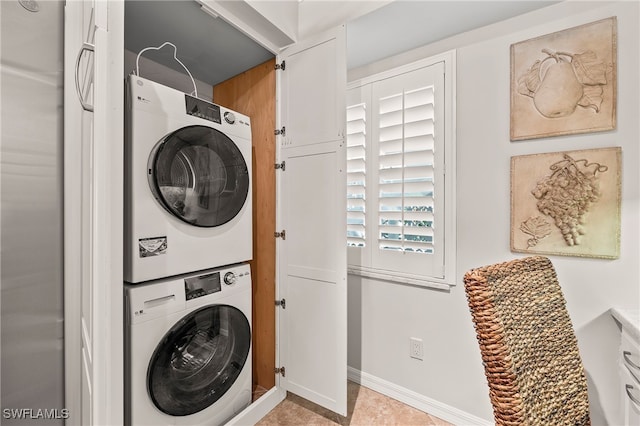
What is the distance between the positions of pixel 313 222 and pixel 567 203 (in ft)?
4.25

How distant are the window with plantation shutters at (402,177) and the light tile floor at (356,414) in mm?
799

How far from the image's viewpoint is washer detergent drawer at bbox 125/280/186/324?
121 centimetres

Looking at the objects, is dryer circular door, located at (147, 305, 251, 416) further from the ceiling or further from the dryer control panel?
the ceiling

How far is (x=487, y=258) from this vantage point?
164 cm

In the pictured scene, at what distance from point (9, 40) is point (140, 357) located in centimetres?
146

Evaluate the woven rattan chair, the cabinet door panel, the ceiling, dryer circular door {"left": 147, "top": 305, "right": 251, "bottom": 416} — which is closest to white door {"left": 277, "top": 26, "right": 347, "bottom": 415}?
the cabinet door panel

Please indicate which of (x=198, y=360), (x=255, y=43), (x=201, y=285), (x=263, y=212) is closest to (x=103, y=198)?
(x=201, y=285)

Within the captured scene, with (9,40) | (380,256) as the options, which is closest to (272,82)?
(9,40)

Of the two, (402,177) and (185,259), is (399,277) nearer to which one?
(402,177)

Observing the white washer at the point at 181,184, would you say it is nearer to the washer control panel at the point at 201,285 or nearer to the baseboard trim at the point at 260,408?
the washer control panel at the point at 201,285

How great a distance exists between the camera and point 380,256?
6.48 ft

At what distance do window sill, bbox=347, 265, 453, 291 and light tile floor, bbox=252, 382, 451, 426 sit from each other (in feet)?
2.57

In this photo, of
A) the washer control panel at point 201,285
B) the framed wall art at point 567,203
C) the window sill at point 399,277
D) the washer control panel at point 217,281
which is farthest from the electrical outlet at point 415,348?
the washer control panel at point 201,285

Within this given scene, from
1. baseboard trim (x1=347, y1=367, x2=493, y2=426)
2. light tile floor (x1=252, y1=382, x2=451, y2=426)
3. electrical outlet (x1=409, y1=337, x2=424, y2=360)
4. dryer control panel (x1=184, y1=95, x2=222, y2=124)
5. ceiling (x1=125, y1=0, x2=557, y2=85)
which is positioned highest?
ceiling (x1=125, y1=0, x2=557, y2=85)
